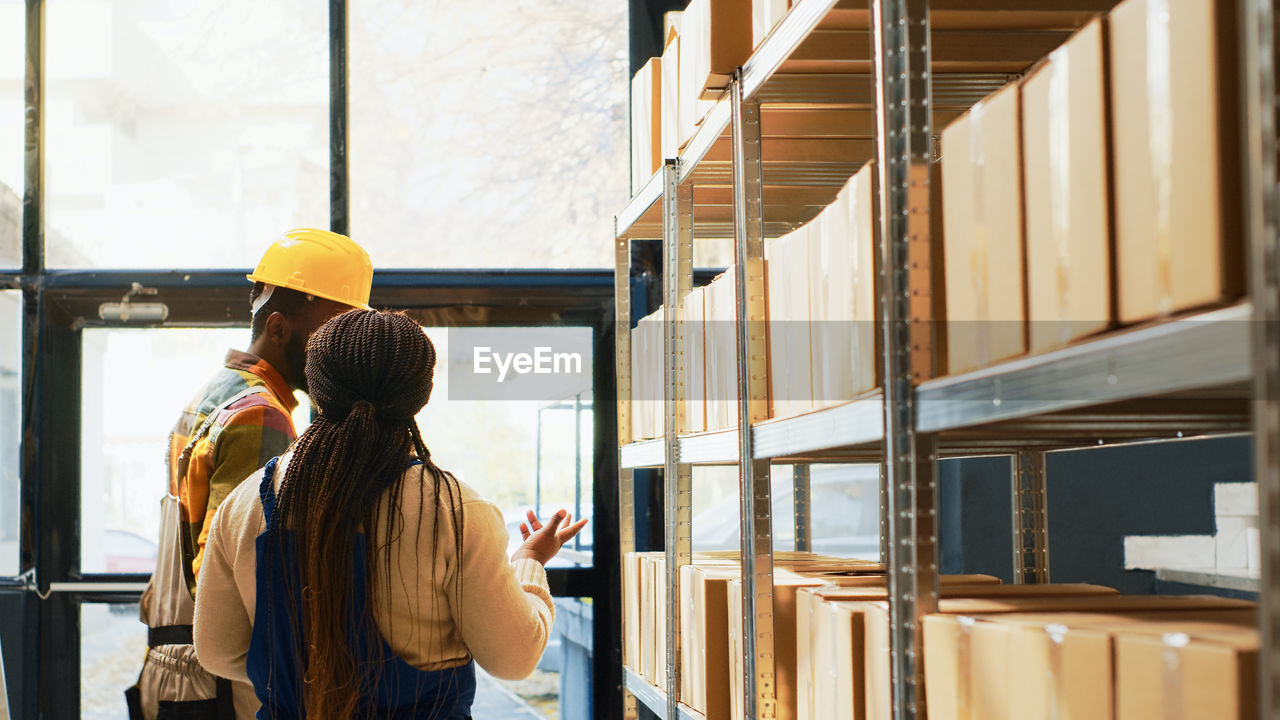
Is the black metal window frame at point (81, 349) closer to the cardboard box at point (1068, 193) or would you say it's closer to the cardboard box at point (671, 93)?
the cardboard box at point (671, 93)

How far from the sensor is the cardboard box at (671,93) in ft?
7.86

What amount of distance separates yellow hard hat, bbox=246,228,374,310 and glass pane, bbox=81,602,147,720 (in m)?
→ 1.50

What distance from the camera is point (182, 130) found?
344cm

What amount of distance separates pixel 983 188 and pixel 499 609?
100 centimetres

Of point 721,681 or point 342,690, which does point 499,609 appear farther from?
point 721,681

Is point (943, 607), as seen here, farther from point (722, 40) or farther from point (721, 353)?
point (722, 40)

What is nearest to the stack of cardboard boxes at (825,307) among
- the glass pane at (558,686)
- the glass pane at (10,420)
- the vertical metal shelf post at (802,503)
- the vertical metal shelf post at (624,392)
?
the vertical metal shelf post at (624,392)

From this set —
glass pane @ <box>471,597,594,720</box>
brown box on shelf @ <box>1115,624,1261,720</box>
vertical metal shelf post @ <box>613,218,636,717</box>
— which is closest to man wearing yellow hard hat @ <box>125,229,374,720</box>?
vertical metal shelf post @ <box>613,218,636,717</box>

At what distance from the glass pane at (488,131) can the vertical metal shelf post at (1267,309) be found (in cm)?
285

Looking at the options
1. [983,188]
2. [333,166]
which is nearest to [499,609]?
[983,188]

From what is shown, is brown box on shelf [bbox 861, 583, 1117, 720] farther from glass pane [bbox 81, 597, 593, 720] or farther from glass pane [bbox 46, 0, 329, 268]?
glass pane [bbox 46, 0, 329, 268]

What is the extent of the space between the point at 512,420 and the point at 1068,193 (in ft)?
8.75

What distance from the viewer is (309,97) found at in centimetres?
348

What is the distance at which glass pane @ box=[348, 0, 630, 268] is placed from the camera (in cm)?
348
